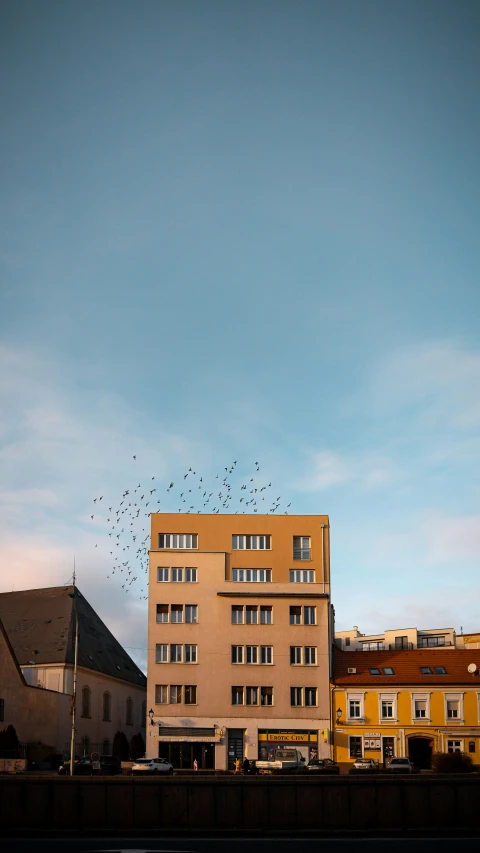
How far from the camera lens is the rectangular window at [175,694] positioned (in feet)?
239

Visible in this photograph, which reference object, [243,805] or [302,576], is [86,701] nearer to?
[302,576]

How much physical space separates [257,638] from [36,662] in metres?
37.4

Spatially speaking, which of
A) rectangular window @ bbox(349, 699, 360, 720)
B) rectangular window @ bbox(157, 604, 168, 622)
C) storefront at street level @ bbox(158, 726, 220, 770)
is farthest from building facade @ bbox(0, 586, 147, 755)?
rectangular window @ bbox(349, 699, 360, 720)


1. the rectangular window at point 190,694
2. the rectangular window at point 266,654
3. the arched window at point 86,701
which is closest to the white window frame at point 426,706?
the rectangular window at point 266,654

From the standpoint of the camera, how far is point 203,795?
1248 inches

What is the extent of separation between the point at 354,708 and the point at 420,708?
522 centimetres

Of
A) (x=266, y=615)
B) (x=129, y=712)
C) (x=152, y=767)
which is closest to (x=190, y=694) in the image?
(x=266, y=615)

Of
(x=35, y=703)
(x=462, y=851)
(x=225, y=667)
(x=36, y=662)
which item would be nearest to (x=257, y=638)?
(x=225, y=667)

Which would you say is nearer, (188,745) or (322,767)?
(322,767)

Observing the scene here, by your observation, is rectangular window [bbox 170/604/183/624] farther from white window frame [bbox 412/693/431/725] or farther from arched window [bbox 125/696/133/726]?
arched window [bbox 125/696/133/726]

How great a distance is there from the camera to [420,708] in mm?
72500

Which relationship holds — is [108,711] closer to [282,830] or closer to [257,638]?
[257,638]

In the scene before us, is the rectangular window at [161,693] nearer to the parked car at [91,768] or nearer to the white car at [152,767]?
the parked car at [91,768]

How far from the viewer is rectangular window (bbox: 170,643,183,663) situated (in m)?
73.8
